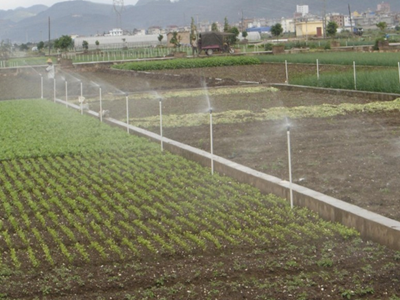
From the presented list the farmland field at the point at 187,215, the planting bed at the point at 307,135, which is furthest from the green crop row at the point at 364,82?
the farmland field at the point at 187,215

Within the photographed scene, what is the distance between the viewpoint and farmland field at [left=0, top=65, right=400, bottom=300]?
8.13m

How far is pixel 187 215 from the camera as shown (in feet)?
35.3

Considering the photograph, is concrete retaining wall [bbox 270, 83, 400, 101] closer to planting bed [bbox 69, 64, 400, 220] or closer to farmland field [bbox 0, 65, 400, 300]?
planting bed [bbox 69, 64, 400, 220]

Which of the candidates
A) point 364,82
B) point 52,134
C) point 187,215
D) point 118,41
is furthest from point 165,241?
point 118,41

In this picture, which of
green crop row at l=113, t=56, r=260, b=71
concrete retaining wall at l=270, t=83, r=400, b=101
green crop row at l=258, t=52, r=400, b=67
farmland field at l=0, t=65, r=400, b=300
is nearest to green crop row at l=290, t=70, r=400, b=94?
concrete retaining wall at l=270, t=83, r=400, b=101

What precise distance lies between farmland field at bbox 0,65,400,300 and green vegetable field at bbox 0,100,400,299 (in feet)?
0.07

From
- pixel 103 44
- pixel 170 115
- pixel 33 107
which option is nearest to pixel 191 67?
pixel 33 107

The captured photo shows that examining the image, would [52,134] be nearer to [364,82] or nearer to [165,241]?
[165,241]

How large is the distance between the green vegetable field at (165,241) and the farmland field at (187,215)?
0.02 m

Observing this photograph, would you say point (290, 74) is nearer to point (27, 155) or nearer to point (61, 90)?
point (61, 90)

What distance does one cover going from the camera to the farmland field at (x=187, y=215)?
8.13 m

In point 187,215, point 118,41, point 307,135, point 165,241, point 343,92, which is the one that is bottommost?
point 165,241

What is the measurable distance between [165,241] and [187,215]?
119 cm

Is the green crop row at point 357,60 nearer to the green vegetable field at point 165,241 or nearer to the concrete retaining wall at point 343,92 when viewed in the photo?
the concrete retaining wall at point 343,92
